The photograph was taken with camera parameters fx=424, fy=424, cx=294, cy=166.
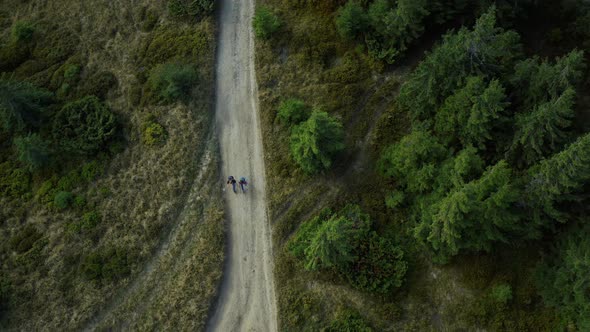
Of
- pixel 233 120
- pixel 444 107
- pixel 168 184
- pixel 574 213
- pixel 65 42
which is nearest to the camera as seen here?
pixel 574 213

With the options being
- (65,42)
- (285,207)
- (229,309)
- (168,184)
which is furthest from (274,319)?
(65,42)

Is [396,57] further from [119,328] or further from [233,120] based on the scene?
[119,328]

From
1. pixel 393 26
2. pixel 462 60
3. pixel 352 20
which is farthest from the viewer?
pixel 352 20

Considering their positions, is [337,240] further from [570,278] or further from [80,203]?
[80,203]

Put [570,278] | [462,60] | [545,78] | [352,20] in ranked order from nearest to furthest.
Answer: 1. [570,278]
2. [545,78]
3. [462,60]
4. [352,20]

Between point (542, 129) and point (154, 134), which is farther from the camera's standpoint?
point (154, 134)

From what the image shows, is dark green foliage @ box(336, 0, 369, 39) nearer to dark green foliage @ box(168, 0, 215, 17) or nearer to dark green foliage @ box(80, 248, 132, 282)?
dark green foliage @ box(168, 0, 215, 17)

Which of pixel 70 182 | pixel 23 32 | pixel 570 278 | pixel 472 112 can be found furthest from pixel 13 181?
pixel 570 278
